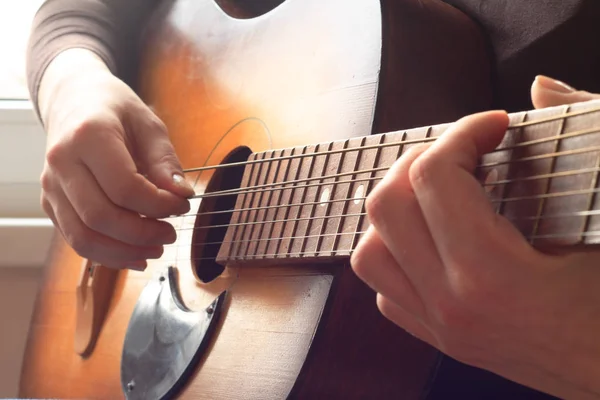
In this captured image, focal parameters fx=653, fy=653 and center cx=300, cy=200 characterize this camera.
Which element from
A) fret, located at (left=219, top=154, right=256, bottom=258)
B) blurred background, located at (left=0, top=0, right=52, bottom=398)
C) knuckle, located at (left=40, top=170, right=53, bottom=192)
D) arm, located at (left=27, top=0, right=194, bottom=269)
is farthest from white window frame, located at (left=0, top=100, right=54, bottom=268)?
fret, located at (left=219, top=154, right=256, bottom=258)

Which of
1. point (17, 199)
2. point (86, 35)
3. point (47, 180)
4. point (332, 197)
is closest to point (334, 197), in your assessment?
point (332, 197)

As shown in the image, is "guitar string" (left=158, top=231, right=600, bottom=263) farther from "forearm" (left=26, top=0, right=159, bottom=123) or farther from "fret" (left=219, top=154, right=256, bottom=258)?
"forearm" (left=26, top=0, right=159, bottom=123)

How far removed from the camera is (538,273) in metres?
0.39

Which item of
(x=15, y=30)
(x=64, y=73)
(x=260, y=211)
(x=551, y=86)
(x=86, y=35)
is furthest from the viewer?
(x=15, y=30)

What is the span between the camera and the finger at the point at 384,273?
471mm

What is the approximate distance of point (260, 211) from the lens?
27.2 inches

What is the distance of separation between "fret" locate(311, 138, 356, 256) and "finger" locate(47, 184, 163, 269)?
30 centimetres

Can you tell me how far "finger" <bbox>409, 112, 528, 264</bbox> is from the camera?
41 centimetres

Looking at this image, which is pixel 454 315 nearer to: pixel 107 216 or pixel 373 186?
pixel 373 186

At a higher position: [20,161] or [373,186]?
[373,186]

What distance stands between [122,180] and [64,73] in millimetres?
317

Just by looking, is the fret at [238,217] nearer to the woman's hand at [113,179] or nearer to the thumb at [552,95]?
the woman's hand at [113,179]

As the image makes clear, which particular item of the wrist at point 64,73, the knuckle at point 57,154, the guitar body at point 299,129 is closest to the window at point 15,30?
the wrist at point 64,73

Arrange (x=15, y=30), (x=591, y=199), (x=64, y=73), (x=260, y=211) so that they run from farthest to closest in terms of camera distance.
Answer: (x=15, y=30)
(x=64, y=73)
(x=260, y=211)
(x=591, y=199)
